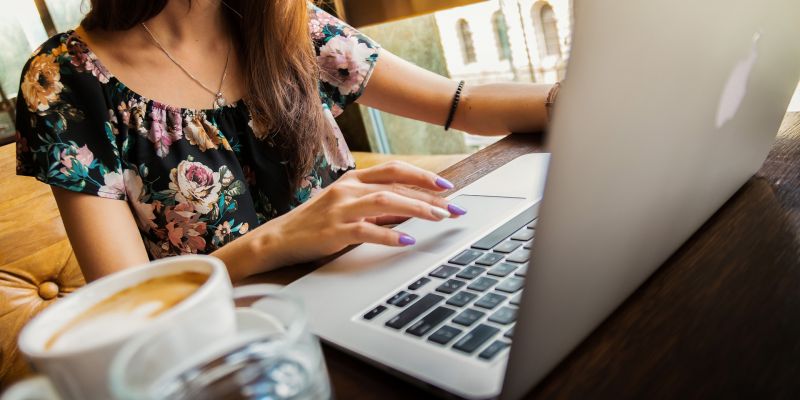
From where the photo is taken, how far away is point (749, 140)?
0.44 m

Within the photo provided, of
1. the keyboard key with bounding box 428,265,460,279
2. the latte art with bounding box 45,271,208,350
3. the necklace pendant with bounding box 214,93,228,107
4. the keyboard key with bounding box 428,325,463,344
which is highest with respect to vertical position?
the latte art with bounding box 45,271,208,350

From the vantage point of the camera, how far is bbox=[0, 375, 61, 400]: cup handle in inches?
9.5

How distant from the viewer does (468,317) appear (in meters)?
0.36

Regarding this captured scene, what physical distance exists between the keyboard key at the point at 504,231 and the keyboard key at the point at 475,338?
0.13 m

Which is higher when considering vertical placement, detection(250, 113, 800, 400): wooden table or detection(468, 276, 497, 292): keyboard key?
detection(468, 276, 497, 292): keyboard key

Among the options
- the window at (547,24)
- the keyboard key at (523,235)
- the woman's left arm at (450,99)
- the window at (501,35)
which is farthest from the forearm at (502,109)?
the window at (547,24)

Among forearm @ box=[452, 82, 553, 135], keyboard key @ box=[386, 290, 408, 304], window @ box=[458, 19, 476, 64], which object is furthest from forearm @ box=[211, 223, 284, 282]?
window @ box=[458, 19, 476, 64]

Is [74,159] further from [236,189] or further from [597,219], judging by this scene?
[597,219]

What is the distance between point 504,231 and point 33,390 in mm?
355

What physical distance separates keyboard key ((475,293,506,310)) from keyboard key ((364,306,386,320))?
7cm

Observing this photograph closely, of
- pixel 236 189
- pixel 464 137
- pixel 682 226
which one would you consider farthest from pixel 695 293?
pixel 464 137

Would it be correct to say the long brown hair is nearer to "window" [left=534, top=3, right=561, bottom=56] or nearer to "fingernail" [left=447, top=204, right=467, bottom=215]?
"fingernail" [left=447, top=204, right=467, bottom=215]

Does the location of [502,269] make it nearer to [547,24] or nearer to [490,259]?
[490,259]

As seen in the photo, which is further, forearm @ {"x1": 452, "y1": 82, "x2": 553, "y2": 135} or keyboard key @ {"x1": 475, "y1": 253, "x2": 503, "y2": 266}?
forearm @ {"x1": 452, "y1": 82, "x2": 553, "y2": 135}
